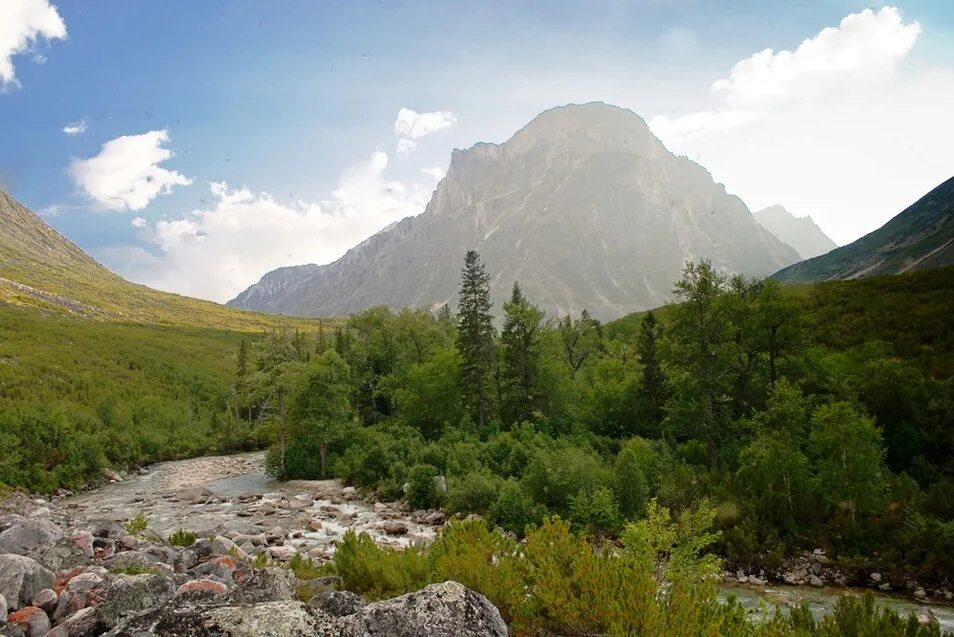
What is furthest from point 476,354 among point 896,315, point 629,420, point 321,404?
point 896,315

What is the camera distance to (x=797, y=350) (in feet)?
118

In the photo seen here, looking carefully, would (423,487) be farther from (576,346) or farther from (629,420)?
(576,346)

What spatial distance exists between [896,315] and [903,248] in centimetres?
10667

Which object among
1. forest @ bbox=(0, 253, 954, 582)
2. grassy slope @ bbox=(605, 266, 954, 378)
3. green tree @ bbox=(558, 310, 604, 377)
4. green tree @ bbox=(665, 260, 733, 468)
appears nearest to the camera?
forest @ bbox=(0, 253, 954, 582)

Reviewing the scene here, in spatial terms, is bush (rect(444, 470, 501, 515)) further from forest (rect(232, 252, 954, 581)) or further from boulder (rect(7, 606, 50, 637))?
boulder (rect(7, 606, 50, 637))

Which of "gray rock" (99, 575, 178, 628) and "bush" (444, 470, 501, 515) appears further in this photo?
"bush" (444, 470, 501, 515)

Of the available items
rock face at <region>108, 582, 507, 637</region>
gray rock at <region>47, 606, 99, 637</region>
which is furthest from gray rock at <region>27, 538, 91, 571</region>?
rock face at <region>108, 582, 507, 637</region>

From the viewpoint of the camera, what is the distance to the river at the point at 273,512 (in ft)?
64.5

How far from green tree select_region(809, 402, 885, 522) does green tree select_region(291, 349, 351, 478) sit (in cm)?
3552

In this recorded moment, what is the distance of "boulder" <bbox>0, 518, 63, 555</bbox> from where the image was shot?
1254 centimetres

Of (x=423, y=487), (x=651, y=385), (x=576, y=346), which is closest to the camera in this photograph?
(x=423, y=487)

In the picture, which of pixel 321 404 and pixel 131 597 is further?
pixel 321 404

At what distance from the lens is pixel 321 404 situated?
45906 mm

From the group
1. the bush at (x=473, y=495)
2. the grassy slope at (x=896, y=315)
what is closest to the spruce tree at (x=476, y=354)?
the bush at (x=473, y=495)
